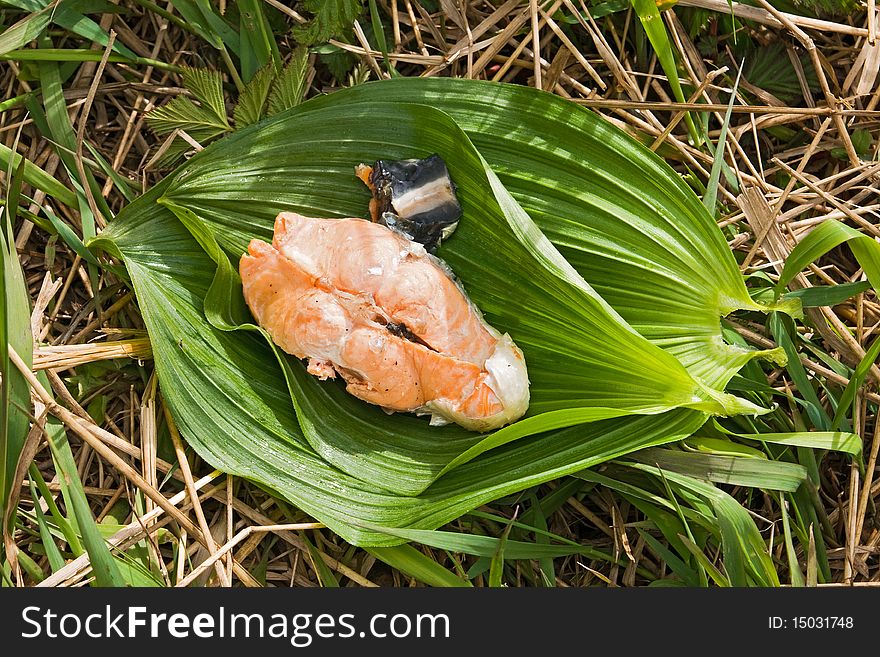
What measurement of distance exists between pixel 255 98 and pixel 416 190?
595mm

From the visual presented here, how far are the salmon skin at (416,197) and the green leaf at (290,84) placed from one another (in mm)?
315

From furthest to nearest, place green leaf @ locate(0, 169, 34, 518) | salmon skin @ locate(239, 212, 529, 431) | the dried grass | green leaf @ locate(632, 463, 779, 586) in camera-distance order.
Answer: the dried grass, salmon skin @ locate(239, 212, 529, 431), green leaf @ locate(632, 463, 779, 586), green leaf @ locate(0, 169, 34, 518)

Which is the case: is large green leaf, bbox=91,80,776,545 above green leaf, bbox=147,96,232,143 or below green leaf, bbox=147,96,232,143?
below

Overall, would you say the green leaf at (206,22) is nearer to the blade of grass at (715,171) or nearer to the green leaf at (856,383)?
the blade of grass at (715,171)

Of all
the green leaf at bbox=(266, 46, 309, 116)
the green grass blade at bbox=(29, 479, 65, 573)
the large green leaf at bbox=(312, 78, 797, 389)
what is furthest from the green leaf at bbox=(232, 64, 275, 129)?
the green grass blade at bbox=(29, 479, 65, 573)

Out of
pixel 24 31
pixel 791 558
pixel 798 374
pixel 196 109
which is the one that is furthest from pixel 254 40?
pixel 791 558

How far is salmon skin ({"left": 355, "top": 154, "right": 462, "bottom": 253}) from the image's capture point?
2152 mm

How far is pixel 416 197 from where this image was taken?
215 cm

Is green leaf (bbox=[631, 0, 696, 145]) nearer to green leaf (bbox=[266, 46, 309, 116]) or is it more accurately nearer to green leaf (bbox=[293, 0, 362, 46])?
green leaf (bbox=[293, 0, 362, 46])

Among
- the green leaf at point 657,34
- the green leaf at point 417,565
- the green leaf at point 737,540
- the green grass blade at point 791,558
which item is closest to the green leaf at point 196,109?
the green leaf at point 657,34

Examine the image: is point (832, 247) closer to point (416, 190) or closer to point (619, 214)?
point (619, 214)

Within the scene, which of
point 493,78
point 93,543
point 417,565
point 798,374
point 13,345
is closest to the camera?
point 93,543

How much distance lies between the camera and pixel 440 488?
2127 millimetres

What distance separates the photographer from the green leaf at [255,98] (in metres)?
2.29
